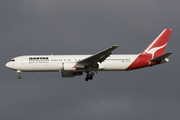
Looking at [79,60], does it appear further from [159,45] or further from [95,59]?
[159,45]

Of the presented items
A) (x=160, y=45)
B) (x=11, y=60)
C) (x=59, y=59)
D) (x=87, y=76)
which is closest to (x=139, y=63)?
(x=160, y=45)

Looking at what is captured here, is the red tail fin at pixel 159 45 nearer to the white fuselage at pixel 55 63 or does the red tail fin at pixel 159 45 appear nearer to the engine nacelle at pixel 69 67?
the white fuselage at pixel 55 63

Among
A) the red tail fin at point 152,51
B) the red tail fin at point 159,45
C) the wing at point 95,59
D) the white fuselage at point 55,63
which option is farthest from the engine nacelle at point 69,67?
the red tail fin at point 159,45

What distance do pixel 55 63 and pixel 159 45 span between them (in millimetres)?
16511

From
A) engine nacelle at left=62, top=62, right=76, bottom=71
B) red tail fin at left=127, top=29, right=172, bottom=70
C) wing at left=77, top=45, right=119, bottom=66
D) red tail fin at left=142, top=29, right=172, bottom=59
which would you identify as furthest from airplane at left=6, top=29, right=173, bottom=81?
red tail fin at left=142, top=29, right=172, bottom=59

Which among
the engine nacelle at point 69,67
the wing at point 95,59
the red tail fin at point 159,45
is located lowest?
the engine nacelle at point 69,67

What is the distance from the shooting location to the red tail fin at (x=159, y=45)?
46.3 metres

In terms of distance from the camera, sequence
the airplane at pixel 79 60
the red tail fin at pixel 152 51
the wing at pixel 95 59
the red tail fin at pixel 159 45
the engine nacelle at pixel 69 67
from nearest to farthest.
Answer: the wing at pixel 95 59, the engine nacelle at pixel 69 67, the airplane at pixel 79 60, the red tail fin at pixel 152 51, the red tail fin at pixel 159 45

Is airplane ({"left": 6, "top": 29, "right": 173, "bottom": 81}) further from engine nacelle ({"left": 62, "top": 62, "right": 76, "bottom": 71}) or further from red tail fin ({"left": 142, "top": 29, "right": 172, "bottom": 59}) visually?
red tail fin ({"left": 142, "top": 29, "right": 172, "bottom": 59})

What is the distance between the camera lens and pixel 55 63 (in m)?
44.0

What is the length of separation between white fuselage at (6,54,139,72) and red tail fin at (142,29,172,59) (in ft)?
11.2

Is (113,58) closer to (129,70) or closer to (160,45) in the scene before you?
(129,70)

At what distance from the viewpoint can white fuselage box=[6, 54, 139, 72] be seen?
145 feet

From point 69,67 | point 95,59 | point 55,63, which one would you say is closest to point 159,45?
point 95,59
